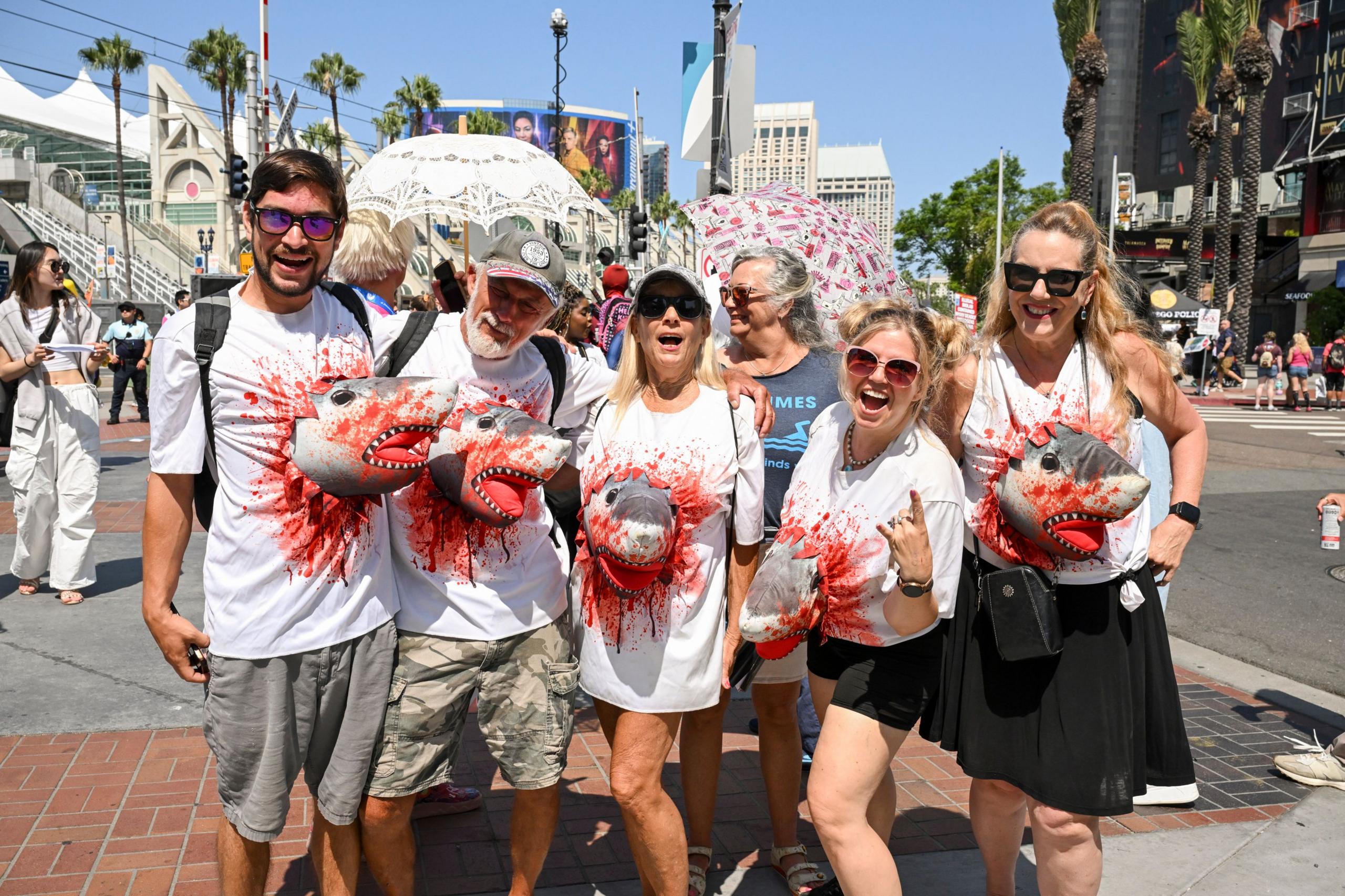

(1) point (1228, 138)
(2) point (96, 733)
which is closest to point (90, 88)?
(1) point (1228, 138)

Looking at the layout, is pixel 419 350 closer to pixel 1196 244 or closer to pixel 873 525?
pixel 873 525

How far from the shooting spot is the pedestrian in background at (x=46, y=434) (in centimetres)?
655

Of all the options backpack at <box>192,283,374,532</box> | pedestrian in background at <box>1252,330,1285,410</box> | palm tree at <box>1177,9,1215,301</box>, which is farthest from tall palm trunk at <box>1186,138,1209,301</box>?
backpack at <box>192,283,374,532</box>

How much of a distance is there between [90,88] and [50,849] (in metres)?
87.3

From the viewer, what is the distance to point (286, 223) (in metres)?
2.55

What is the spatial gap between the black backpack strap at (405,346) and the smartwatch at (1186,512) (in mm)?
2214

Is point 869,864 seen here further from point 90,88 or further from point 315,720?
point 90,88

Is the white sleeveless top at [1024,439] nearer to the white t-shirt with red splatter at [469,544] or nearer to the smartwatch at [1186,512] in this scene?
the smartwatch at [1186,512]

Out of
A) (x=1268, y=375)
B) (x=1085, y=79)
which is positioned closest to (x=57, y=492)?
(x=1268, y=375)

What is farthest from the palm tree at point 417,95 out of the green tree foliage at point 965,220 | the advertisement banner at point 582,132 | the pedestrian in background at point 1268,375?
the advertisement banner at point 582,132

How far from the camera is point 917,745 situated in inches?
187

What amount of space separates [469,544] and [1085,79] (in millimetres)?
35218

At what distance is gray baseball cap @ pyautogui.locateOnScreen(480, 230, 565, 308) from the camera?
2.79 metres

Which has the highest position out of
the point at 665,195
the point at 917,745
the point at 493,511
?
the point at 665,195
